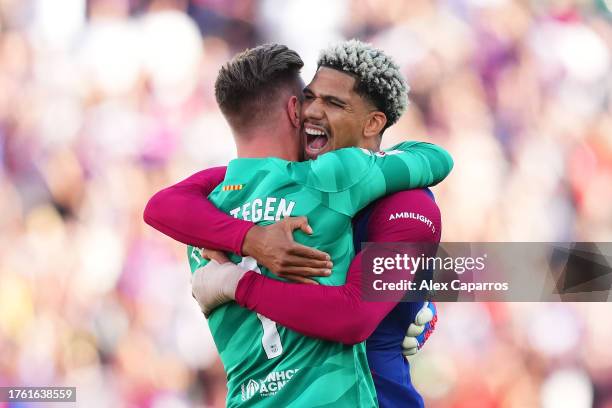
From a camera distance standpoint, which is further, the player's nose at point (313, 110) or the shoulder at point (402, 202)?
the player's nose at point (313, 110)

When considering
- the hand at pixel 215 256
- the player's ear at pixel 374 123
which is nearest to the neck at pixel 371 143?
the player's ear at pixel 374 123

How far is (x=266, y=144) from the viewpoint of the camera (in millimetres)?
2066

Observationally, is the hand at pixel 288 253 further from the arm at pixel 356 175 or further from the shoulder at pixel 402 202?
the shoulder at pixel 402 202

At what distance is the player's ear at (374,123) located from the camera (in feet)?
8.07

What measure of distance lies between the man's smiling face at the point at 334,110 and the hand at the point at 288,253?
0.53m

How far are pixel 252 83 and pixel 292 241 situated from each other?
0.40 meters

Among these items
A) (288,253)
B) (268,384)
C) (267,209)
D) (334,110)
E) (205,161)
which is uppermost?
(205,161)

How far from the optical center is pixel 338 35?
516 centimetres

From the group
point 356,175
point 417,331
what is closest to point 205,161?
point 417,331

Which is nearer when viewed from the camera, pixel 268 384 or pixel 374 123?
pixel 268 384

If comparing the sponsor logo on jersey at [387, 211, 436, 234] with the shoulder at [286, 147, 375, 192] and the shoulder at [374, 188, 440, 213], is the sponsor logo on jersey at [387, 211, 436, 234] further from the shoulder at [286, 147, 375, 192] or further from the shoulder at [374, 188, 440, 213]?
the shoulder at [286, 147, 375, 192]

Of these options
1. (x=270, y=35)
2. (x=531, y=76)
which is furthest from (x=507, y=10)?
(x=270, y=35)

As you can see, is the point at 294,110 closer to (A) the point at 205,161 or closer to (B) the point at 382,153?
(B) the point at 382,153

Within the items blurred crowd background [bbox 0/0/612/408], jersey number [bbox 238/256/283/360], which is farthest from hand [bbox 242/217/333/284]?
blurred crowd background [bbox 0/0/612/408]
